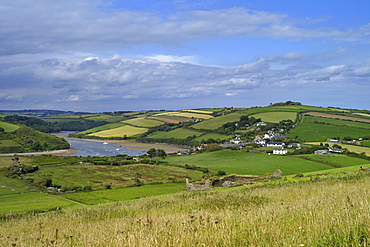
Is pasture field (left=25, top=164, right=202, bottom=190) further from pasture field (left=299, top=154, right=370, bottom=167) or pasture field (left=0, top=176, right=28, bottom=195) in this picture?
pasture field (left=299, top=154, right=370, bottom=167)

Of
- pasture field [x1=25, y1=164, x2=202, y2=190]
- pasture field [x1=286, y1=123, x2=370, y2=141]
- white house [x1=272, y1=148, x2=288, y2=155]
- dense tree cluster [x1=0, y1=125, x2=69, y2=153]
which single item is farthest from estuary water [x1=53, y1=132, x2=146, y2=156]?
pasture field [x1=286, y1=123, x2=370, y2=141]

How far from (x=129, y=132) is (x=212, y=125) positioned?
46.1 meters

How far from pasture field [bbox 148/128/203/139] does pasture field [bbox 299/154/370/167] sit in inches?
2975

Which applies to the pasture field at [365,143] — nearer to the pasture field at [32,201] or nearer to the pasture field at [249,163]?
the pasture field at [249,163]

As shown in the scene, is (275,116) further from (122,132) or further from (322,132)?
(122,132)

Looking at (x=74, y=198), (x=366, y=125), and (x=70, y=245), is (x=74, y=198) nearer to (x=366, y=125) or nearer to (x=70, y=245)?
(x=70, y=245)

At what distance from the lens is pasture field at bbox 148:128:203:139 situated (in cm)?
14825

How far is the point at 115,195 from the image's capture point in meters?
44.7

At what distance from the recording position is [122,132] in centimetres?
17738

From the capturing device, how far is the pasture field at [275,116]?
14540 cm

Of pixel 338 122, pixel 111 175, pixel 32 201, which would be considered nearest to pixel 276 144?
pixel 338 122

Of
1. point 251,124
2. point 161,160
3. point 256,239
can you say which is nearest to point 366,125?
point 251,124

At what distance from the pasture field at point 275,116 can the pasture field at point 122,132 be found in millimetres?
61235

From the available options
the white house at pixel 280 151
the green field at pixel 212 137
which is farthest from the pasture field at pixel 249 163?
the green field at pixel 212 137
